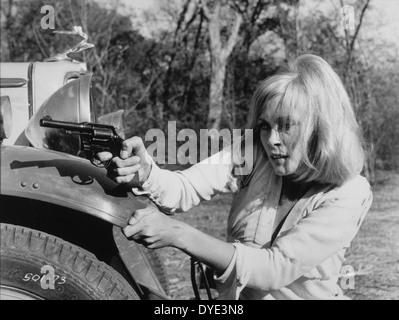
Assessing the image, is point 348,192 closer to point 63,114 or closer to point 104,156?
point 104,156

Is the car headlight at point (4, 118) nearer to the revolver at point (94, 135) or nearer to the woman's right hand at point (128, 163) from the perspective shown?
the revolver at point (94, 135)

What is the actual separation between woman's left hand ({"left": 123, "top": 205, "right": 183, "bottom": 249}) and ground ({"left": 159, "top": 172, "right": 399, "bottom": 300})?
1.55 meters

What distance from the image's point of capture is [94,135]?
185cm

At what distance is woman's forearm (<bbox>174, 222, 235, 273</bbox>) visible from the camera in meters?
1.63

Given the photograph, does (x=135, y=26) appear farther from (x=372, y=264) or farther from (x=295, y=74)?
(x=295, y=74)

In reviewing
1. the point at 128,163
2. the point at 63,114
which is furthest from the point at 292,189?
the point at 63,114

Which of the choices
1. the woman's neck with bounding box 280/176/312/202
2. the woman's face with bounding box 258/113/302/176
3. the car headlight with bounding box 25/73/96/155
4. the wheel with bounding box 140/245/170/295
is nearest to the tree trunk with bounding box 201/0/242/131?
the wheel with bounding box 140/245/170/295

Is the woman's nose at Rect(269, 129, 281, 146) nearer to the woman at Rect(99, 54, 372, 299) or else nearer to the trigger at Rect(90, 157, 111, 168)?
the woman at Rect(99, 54, 372, 299)

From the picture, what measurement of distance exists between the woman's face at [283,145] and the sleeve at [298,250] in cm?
Result: 16

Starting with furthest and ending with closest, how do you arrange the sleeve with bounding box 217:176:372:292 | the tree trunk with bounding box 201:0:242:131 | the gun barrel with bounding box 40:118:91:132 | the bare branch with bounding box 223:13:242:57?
the bare branch with bounding box 223:13:242:57
the tree trunk with bounding box 201:0:242:131
the gun barrel with bounding box 40:118:91:132
the sleeve with bounding box 217:176:372:292
